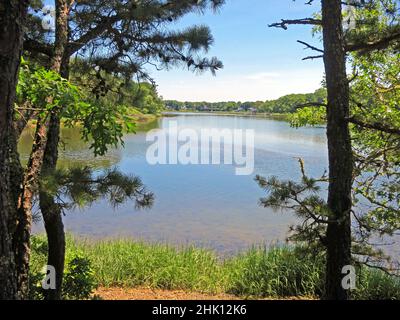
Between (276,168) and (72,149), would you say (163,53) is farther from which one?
(72,149)

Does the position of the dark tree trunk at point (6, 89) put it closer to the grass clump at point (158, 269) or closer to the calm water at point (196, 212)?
the calm water at point (196, 212)

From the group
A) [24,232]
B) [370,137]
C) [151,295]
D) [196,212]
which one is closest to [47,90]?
[24,232]

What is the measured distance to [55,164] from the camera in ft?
12.4

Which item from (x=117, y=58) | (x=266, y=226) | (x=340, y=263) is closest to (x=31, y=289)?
(x=117, y=58)

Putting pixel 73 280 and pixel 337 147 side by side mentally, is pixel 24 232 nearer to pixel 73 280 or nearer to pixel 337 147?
pixel 73 280

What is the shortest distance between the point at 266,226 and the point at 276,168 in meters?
7.37

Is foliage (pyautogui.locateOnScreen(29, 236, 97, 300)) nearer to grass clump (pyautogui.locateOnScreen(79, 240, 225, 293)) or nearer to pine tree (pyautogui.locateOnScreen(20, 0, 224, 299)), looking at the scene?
pine tree (pyautogui.locateOnScreen(20, 0, 224, 299))

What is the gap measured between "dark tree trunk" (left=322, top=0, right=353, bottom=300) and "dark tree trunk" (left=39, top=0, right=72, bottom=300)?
2475mm

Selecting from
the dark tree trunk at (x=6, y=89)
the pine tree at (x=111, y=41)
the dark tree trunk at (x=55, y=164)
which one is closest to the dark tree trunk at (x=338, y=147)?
the pine tree at (x=111, y=41)

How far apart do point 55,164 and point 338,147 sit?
2719mm

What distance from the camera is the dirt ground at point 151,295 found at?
5344 millimetres

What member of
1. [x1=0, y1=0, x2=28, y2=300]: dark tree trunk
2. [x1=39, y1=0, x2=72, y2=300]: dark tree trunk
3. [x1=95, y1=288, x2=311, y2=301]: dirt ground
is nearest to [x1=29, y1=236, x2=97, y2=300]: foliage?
[x1=39, y1=0, x2=72, y2=300]: dark tree trunk

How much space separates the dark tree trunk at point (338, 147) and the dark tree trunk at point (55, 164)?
2.48 meters

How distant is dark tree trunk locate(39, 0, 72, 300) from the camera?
10.9ft
